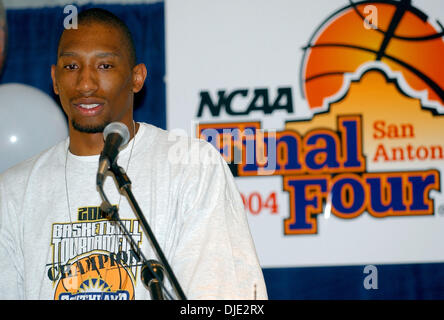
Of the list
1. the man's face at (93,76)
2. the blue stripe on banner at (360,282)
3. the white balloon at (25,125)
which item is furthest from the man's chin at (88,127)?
the blue stripe on banner at (360,282)

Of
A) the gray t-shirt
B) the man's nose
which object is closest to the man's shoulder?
the gray t-shirt

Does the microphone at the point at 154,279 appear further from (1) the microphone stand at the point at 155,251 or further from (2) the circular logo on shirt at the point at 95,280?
(2) the circular logo on shirt at the point at 95,280

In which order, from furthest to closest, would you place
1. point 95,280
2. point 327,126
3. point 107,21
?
point 327,126
point 107,21
point 95,280

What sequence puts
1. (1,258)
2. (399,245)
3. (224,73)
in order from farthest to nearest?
(224,73)
(399,245)
(1,258)

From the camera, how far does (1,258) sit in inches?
84.0

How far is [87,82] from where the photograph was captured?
2154 millimetres

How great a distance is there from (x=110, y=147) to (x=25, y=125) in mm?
2009

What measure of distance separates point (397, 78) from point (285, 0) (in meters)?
0.95

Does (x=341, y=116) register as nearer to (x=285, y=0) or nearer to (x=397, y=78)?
(x=397, y=78)

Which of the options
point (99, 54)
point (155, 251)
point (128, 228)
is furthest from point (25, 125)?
point (155, 251)

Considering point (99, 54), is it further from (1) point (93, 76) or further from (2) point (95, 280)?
(2) point (95, 280)

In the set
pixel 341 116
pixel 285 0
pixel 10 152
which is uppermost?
pixel 285 0
